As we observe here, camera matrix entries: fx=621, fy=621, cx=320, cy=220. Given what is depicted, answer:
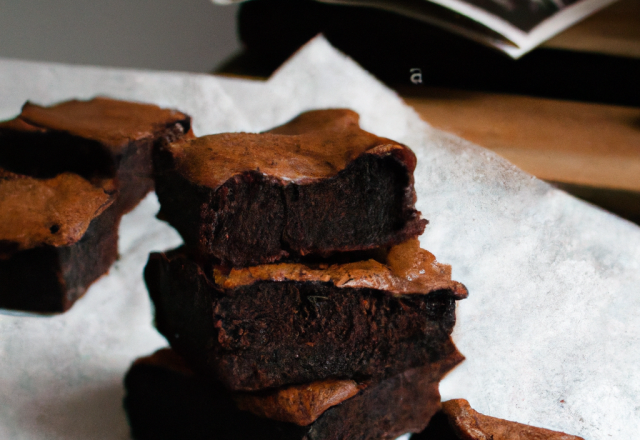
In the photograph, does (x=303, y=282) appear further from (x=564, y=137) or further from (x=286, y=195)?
(x=564, y=137)

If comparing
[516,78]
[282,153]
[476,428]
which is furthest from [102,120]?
[476,428]

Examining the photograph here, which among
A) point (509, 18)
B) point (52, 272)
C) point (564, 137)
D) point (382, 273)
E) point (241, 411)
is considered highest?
point (509, 18)

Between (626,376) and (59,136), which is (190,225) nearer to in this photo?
(59,136)

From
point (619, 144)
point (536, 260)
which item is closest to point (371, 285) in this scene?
point (536, 260)

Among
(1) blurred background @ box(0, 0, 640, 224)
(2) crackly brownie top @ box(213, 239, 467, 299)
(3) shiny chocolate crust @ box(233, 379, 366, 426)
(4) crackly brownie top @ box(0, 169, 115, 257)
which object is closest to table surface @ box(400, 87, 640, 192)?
(1) blurred background @ box(0, 0, 640, 224)

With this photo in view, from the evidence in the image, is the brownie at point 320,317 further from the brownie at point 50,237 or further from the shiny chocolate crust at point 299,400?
the brownie at point 50,237

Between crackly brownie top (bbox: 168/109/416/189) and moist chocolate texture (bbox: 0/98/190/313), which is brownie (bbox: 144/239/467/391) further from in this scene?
moist chocolate texture (bbox: 0/98/190/313)
